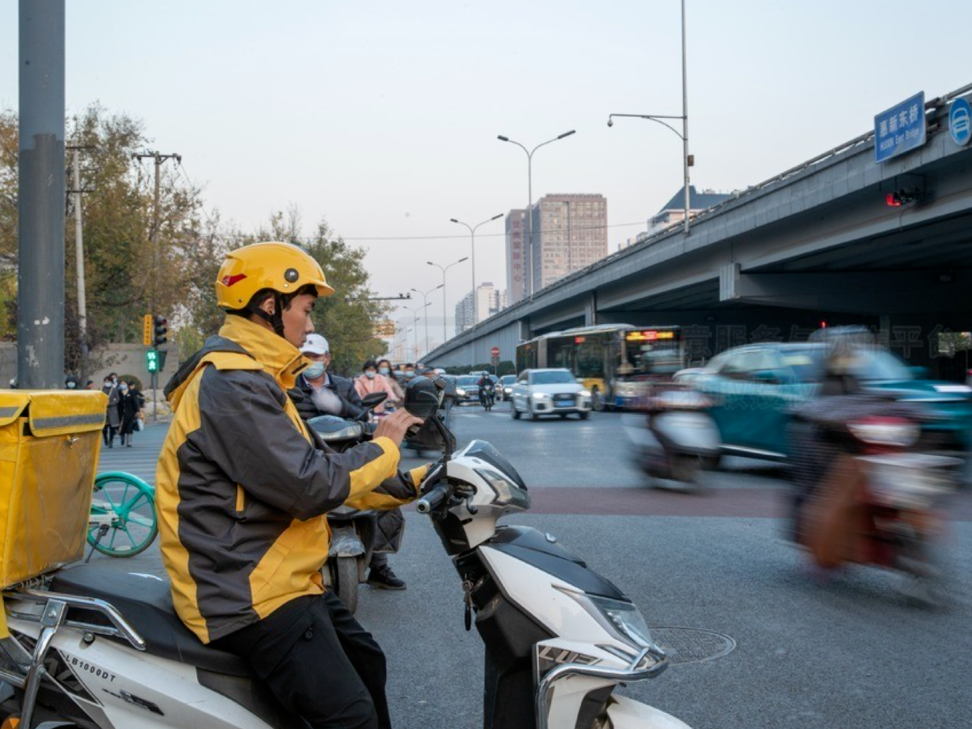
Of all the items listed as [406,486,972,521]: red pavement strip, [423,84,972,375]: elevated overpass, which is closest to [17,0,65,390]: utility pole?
[406,486,972,521]: red pavement strip

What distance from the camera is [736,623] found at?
19.3 ft

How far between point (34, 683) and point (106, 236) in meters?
45.8

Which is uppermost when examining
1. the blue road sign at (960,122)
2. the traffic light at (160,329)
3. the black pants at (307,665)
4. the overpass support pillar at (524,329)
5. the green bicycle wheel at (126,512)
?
the blue road sign at (960,122)

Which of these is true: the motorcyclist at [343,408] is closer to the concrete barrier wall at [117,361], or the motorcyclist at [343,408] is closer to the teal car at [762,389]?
the teal car at [762,389]

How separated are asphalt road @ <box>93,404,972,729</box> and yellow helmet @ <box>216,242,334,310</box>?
2.27 m

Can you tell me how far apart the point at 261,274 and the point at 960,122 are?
22946 mm

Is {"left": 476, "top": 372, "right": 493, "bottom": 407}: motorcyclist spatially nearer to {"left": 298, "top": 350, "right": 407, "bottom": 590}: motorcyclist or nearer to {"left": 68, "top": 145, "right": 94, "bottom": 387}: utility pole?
{"left": 68, "top": 145, "right": 94, "bottom": 387}: utility pole

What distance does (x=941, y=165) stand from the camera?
24.6 metres

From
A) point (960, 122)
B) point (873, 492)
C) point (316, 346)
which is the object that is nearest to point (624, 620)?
point (873, 492)

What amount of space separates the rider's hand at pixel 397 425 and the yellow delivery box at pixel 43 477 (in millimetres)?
1049

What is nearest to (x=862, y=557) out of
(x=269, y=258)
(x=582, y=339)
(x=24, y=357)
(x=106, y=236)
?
(x=269, y=258)

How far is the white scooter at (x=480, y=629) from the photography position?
2.78 metres

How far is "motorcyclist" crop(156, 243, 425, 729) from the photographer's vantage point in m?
2.63

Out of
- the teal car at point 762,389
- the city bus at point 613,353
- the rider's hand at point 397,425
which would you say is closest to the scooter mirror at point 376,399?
the rider's hand at point 397,425
